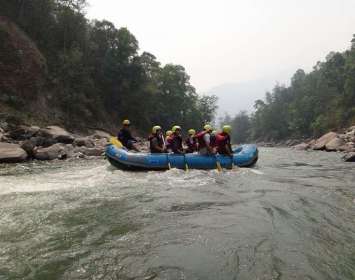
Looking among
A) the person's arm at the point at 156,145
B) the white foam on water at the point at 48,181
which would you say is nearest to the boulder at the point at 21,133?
the white foam on water at the point at 48,181

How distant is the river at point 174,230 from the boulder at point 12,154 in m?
5.15

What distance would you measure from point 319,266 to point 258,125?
311 feet

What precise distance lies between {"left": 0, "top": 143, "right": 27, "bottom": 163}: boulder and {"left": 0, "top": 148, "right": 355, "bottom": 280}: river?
203 inches

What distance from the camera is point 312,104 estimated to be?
66.5 meters

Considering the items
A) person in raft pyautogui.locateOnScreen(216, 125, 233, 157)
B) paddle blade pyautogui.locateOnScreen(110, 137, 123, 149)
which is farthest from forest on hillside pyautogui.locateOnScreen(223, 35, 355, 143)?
paddle blade pyautogui.locateOnScreen(110, 137, 123, 149)

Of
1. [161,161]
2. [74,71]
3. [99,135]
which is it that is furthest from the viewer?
[74,71]

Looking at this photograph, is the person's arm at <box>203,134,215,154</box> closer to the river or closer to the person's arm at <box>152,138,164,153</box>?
the person's arm at <box>152,138,164,153</box>

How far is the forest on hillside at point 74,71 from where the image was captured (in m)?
29.5

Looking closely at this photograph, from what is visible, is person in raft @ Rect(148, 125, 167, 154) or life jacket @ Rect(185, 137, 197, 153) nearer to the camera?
person in raft @ Rect(148, 125, 167, 154)

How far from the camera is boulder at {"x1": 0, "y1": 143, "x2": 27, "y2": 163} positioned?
47.6ft

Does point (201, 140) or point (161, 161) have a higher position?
point (201, 140)

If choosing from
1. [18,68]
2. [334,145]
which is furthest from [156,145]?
[18,68]

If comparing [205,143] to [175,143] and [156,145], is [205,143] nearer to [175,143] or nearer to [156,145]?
[175,143]

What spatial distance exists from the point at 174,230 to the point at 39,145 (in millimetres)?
14957
